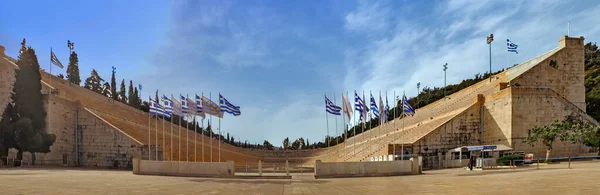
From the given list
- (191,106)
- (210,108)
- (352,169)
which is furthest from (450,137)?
(191,106)

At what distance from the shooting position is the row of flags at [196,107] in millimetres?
27328

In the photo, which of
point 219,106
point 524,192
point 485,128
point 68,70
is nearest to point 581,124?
point 485,128

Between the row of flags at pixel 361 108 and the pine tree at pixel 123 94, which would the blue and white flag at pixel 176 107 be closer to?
the row of flags at pixel 361 108

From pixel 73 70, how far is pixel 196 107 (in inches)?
2115

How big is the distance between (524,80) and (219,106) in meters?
26.6

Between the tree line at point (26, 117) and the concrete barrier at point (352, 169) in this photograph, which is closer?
the concrete barrier at point (352, 169)

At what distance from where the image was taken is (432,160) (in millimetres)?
29016

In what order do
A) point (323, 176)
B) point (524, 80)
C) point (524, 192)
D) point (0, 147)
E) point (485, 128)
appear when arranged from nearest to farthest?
point (524, 192)
point (323, 176)
point (0, 147)
point (485, 128)
point (524, 80)

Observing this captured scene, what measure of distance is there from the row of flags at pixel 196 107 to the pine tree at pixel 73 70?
50241mm

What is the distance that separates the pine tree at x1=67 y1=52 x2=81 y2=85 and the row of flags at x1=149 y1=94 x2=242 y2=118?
50241 mm

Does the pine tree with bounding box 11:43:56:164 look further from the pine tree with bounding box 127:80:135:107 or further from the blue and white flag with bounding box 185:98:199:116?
the pine tree with bounding box 127:80:135:107

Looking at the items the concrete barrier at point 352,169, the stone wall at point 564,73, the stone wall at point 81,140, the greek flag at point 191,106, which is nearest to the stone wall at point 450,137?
the stone wall at point 564,73

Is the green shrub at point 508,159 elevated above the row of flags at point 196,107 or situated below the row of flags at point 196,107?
below

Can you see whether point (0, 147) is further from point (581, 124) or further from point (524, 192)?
point (581, 124)
